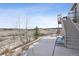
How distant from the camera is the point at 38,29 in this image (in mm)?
3910

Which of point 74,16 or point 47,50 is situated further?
point 74,16

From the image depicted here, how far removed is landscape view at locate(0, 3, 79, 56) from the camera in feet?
12.6

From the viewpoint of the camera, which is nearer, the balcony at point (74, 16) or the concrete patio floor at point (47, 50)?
the concrete patio floor at point (47, 50)

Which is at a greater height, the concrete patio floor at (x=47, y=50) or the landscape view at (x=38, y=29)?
the landscape view at (x=38, y=29)

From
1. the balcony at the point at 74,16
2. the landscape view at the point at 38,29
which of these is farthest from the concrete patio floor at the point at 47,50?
the balcony at the point at 74,16

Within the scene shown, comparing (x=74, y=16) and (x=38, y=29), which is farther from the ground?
(x=74, y=16)

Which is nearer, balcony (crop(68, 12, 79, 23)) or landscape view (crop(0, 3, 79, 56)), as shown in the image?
landscape view (crop(0, 3, 79, 56))

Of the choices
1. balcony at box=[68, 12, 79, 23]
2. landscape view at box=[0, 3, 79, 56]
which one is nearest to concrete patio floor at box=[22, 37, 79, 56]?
landscape view at box=[0, 3, 79, 56]

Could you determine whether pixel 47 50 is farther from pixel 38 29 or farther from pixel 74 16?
pixel 74 16

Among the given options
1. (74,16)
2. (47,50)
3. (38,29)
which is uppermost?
(74,16)

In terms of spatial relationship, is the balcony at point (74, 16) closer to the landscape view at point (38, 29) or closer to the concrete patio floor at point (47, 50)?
the landscape view at point (38, 29)

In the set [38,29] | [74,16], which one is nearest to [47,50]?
[38,29]

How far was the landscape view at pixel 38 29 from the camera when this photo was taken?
3.84 m

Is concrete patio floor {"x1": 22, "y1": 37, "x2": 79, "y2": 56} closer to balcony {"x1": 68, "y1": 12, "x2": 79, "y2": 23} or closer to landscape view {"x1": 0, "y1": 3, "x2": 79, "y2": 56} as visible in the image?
landscape view {"x1": 0, "y1": 3, "x2": 79, "y2": 56}
